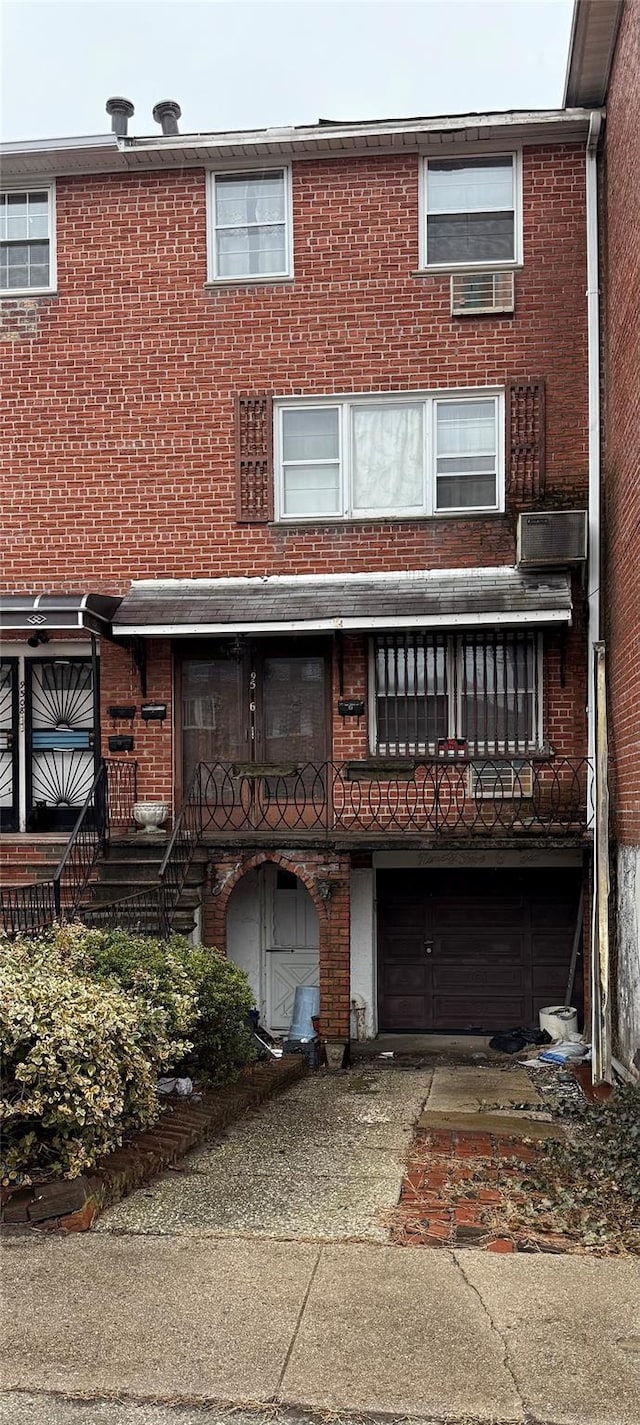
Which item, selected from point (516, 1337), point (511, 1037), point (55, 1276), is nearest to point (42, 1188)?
point (55, 1276)

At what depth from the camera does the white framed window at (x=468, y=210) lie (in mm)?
12922

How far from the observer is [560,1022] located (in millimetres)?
12289

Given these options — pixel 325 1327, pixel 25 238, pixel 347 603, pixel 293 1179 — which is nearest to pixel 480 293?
pixel 347 603

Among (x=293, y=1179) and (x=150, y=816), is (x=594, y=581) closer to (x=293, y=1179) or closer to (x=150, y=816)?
(x=150, y=816)

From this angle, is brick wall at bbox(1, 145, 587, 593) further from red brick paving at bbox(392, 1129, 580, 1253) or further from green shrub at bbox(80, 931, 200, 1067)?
red brick paving at bbox(392, 1129, 580, 1253)

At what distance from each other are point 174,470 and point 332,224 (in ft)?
10.3

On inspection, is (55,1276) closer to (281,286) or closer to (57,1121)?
(57,1121)

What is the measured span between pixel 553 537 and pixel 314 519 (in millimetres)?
2656

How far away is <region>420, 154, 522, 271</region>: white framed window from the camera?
42.4 ft

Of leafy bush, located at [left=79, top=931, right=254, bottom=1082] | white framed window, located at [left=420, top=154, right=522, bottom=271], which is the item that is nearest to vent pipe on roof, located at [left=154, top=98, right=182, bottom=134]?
white framed window, located at [left=420, top=154, right=522, bottom=271]

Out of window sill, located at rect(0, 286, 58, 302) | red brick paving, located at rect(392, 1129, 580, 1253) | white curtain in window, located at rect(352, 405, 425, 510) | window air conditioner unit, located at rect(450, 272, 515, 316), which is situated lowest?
red brick paving, located at rect(392, 1129, 580, 1253)

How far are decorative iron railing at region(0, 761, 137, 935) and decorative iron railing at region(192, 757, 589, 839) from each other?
818 millimetres

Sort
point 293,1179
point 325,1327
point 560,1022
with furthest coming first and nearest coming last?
point 560,1022
point 293,1179
point 325,1327

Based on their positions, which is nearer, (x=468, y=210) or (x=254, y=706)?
(x=468, y=210)
